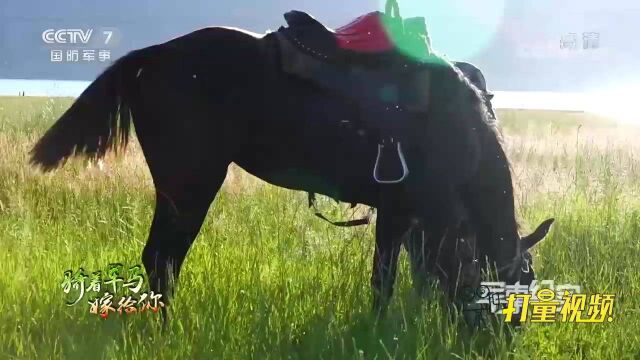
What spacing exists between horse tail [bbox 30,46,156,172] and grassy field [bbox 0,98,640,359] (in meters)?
0.08

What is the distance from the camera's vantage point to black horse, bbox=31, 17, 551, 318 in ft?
6.72

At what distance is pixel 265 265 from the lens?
219cm

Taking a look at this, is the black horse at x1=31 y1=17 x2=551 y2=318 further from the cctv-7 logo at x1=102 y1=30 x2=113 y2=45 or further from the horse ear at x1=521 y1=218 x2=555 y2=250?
the horse ear at x1=521 y1=218 x2=555 y2=250

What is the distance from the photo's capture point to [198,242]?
227 cm

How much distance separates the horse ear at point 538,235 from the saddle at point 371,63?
0.52m

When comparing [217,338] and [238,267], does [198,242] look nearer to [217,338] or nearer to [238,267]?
[238,267]

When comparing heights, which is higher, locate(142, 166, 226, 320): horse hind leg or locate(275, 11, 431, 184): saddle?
locate(275, 11, 431, 184): saddle

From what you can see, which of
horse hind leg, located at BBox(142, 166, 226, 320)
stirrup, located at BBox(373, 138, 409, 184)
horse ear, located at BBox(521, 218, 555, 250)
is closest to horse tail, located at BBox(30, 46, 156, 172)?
horse hind leg, located at BBox(142, 166, 226, 320)

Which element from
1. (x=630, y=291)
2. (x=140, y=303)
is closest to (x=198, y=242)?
(x=140, y=303)

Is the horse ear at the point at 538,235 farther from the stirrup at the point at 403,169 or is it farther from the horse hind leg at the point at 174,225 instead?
the horse hind leg at the point at 174,225

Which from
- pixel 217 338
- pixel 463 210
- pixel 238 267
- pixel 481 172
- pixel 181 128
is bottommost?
pixel 217 338

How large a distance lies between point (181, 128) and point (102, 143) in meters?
0.32

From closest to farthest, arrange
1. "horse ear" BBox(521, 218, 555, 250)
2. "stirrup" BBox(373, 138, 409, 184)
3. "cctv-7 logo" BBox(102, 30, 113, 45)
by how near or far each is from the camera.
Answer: "horse ear" BBox(521, 218, 555, 250), "stirrup" BBox(373, 138, 409, 184), "cctv-7 logo" BBox(102, 30, 113, 45)

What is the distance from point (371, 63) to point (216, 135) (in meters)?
0.67
